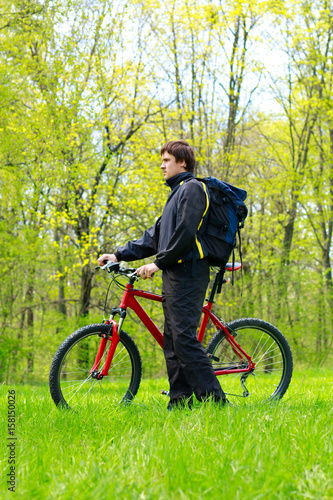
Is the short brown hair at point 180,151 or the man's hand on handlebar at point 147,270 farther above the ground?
the short brown hair at point 180,151

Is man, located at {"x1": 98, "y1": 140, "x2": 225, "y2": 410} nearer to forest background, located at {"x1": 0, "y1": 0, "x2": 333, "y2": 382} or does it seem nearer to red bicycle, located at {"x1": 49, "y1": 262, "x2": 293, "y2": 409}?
red bicycle, located at {"x1": 49, "y1": 262, "x2": 293, "y2": 409}

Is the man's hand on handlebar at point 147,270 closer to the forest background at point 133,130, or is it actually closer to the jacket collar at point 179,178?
the jacket collar at point 179,178

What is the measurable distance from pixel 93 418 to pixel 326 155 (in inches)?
454

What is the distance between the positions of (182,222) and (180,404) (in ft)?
3.96

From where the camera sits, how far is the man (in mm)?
3217

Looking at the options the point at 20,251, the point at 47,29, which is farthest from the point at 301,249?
the point at 47,29

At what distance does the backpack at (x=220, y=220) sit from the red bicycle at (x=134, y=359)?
242mm

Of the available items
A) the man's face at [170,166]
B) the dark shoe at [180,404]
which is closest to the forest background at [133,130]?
the man's face at [170,166]

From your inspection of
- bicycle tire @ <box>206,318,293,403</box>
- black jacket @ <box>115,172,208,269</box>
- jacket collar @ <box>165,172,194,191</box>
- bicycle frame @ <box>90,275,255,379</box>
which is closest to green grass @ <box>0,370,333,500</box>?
bicycle frame @ <box>90,275,255,379</box>

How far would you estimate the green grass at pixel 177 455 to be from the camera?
1.72m

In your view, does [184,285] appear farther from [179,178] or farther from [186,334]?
[179,178]

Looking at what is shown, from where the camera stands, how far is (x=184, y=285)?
3316 millimetres

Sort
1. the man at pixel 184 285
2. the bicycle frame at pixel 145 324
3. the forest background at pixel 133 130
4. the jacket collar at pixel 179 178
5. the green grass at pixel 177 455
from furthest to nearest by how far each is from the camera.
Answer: the forest background at pixel 133 130 → the jacket collar at pixel 179 178 → the bicycle frame at pixel 145 324 → the man at pixel 184 285 → the green grass at pixel 177 455


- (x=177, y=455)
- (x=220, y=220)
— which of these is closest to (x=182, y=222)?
(x=220, y=220)
